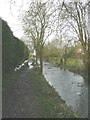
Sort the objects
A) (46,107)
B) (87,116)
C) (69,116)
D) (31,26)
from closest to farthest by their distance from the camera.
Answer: (69,116) → (46,107) → (87,116) → (31,26)

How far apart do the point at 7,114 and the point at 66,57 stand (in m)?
48.1

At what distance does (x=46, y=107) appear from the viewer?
1089 cm

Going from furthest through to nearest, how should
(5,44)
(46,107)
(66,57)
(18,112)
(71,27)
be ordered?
(66,57)
(71,27)
(5,44)
(46,107)
(18,112)

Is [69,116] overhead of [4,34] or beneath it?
beneath

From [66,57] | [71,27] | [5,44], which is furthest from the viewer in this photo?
[66,57]

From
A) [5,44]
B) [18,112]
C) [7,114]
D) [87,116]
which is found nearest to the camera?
[7,114]

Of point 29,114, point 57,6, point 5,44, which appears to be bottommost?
point 29,114

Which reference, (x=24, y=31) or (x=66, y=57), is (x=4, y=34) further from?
(x=66, y=57)

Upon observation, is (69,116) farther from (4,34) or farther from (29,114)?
(4,34)

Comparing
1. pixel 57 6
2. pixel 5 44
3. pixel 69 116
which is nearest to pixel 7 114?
pixel 69 116

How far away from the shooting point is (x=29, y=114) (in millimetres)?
9297

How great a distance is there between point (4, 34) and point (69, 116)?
712 centimetres

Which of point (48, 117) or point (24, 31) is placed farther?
point (24, 31)

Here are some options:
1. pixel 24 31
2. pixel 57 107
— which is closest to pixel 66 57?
pixel 24 31
